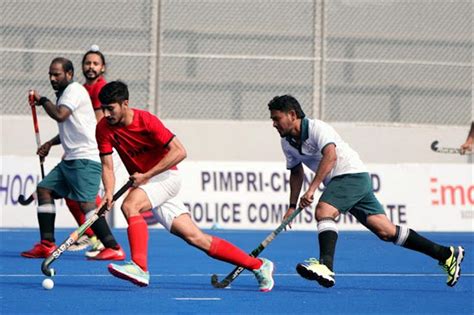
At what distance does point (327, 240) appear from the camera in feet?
24.1

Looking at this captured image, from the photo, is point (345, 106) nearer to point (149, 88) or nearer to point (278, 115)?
point (149, 88)

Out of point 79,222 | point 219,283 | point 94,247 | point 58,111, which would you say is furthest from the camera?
point 79,222

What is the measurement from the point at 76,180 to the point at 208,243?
2540 mm

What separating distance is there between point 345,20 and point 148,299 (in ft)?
35.7

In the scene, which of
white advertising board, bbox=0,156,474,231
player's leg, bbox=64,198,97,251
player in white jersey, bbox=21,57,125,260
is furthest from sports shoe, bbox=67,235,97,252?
white advertising board, bbox=0,156,474,231

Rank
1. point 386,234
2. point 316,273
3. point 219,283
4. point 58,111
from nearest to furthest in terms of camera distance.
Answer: point 316,273 → point 219,283 → point 386,234 → point 58,111

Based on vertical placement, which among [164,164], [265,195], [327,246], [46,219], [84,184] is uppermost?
[164,164]

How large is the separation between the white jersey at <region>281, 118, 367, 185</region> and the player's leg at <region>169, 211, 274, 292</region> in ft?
2.48

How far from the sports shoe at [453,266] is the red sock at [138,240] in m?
1.98

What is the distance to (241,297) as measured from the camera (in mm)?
6883

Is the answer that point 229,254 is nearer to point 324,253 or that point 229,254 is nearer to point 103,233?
point 324,253

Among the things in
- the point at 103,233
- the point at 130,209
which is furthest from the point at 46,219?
the point at 130,209

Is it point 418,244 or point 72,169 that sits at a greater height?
point 72,169

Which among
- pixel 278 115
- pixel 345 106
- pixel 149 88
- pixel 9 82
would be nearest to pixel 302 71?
pixel 345 106
